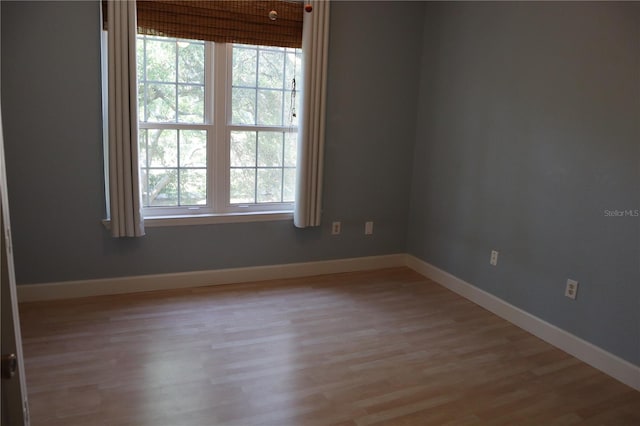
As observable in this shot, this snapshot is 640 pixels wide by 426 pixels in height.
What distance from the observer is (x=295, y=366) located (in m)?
2.76

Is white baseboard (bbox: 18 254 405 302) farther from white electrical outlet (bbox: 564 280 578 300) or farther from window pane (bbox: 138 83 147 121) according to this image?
white electrical outlet (bbox: 564 280 578 300)

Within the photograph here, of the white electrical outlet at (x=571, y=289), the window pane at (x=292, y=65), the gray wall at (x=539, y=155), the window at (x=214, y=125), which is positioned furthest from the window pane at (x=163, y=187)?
the white electrical outlet at (x=571, y=289)

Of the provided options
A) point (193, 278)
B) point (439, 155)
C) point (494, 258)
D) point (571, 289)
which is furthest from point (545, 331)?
point (193, 278)

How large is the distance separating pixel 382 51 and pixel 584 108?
1.79 m

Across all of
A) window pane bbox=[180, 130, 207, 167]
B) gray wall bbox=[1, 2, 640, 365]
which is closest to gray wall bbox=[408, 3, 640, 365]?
gray wall bbox=[1, 2, 640, 365]

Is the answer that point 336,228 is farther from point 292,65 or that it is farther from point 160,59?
point 160,59

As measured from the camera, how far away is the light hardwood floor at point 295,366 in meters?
2.35

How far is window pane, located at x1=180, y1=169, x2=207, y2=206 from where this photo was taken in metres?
3.78

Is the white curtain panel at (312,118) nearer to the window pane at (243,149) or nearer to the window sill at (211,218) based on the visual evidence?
the window sill at (211,218)

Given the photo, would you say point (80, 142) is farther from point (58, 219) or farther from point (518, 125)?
point (518, 125)

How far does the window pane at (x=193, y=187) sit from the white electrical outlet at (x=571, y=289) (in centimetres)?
265

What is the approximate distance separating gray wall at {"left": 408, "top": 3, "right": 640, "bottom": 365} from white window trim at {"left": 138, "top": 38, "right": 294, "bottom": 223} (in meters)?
1.45

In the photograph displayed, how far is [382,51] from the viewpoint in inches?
165

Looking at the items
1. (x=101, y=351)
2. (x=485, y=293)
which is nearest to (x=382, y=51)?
(x=485, y=293)
